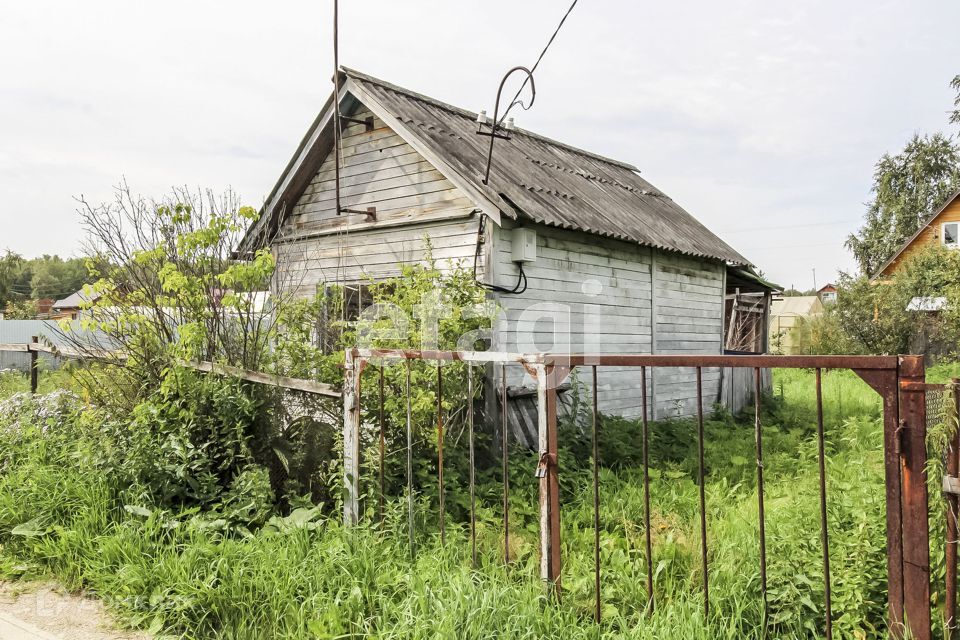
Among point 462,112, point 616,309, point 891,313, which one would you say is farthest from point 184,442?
point 891,313

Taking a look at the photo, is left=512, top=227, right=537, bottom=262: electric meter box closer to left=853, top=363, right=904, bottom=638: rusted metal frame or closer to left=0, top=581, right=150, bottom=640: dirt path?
left=853, top=363, right=904, bottom=638: rusted metal frame

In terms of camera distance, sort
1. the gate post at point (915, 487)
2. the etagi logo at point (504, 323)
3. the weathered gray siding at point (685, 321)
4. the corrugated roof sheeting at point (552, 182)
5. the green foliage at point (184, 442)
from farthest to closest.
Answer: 1. the weathered gray siding at point (685, 321)
2. the corrugated roof sheeting at point (552, 182)
3. the etagi logo at point (504, 323)
4. the green foliage at point (184, 442)
5. the gate post at point (915, 487)

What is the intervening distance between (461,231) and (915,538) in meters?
5.79

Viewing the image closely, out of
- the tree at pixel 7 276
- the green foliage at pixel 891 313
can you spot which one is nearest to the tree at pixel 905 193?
the green foliage at pixel 891 313

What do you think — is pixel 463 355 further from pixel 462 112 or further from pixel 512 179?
pixel 462 112

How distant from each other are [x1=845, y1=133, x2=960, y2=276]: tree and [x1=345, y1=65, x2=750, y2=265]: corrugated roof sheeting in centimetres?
2564

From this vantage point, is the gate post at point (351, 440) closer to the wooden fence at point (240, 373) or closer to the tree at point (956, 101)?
the wooden fence at point (240, 373)

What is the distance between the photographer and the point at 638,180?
13.8 metres

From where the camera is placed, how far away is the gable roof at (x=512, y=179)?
24.3ft

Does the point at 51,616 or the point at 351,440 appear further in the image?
the point at 351,440

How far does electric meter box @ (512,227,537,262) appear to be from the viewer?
7.27 meters

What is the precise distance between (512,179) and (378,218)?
190 cm

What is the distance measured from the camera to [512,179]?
8.19 meters

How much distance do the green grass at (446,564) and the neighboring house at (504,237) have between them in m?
2.59
